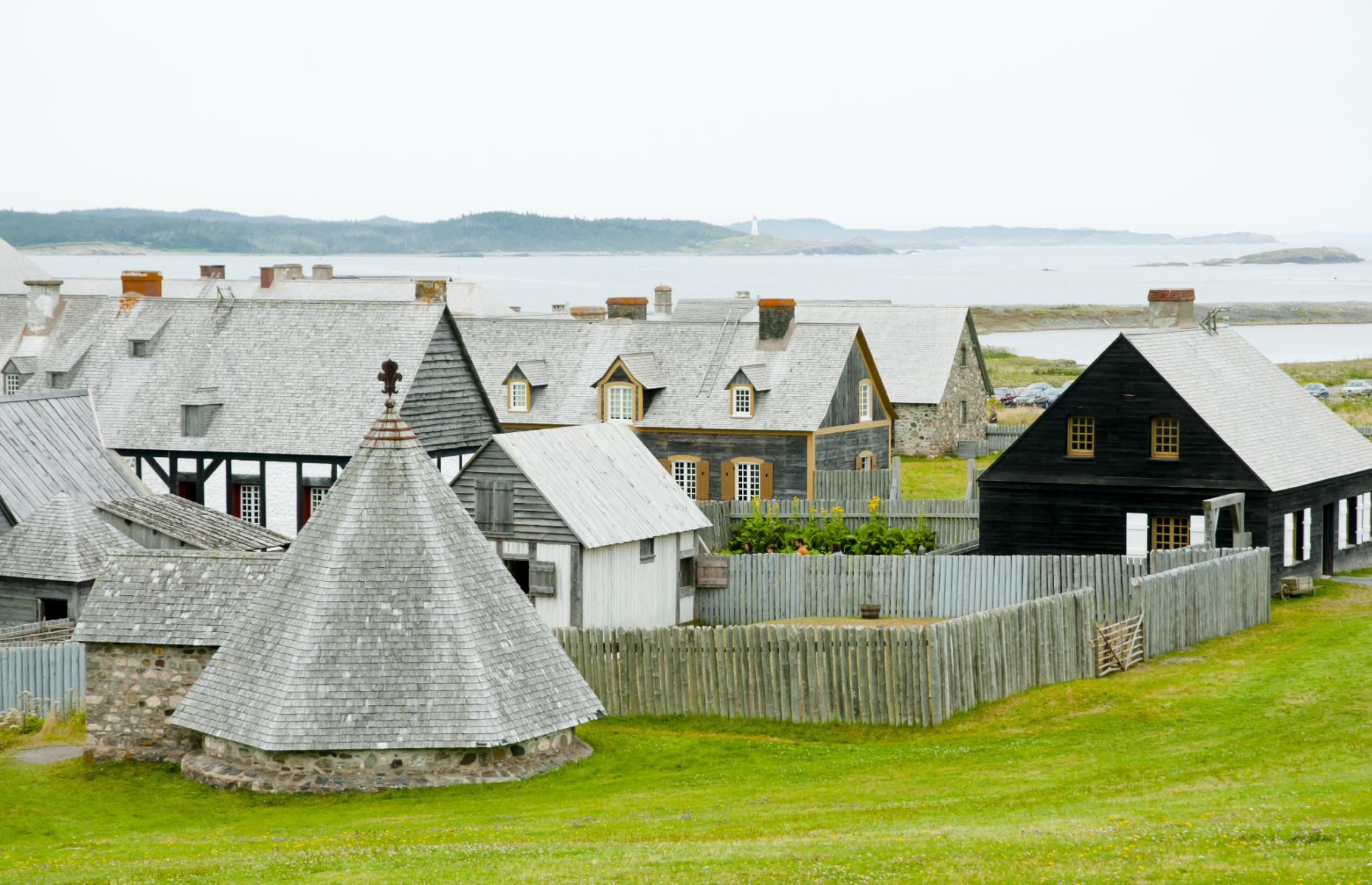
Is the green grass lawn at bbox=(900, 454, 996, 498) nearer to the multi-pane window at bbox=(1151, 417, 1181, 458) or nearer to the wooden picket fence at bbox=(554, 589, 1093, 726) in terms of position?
the multi-pane window at bbox=(1151, 417, 1181, 458)

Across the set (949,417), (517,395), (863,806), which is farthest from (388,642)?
(949,417)

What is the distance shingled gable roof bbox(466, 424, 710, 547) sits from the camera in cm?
3403

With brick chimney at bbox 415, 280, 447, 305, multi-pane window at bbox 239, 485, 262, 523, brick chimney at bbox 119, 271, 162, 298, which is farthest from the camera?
brick chimney at bbox 119, 271, 162, 298

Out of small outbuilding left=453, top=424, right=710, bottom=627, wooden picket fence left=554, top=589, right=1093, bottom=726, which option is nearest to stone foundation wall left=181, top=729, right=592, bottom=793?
wooden picket fence left=554, top=589, right=1093, bottom=726

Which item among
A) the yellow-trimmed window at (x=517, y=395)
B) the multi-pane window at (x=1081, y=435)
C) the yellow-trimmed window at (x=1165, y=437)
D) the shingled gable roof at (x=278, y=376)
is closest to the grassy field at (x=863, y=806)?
the yellow-trimmed window at (x=1165, y=437)

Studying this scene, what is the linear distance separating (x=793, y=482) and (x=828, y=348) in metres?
4.31

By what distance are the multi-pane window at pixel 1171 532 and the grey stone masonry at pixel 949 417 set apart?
28.0 meters

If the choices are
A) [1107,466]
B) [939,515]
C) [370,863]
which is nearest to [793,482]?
[939,515]

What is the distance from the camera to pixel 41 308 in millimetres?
49625

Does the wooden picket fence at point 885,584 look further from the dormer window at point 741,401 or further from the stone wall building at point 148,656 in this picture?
the stone wall building at point 148,656

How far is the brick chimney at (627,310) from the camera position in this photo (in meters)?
56.9

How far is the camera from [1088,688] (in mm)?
27219

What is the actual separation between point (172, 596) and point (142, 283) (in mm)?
28928

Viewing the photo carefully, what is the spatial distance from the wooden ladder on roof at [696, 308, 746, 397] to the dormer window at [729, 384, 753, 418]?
1.03 metres
